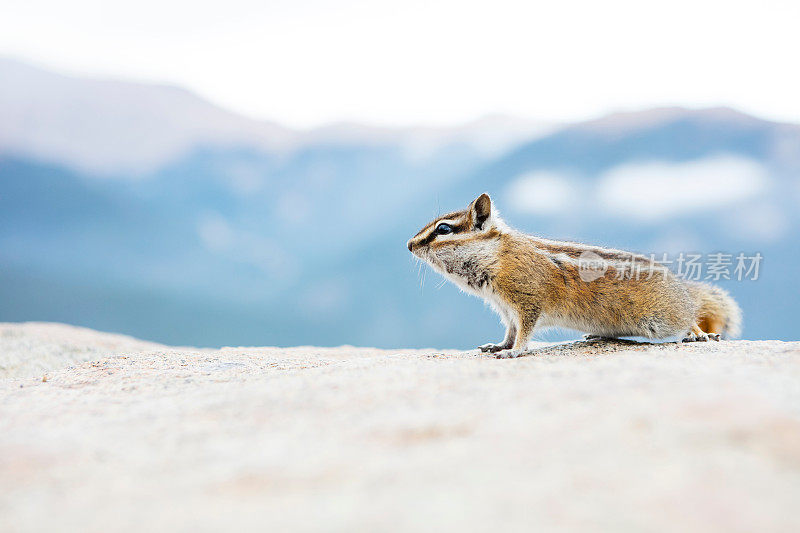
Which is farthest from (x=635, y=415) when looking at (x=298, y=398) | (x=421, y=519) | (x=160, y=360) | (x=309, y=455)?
(x=160, y=360)

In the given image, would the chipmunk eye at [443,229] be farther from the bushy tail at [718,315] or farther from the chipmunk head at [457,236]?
the bushy tail at [718,315]

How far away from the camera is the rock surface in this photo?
1465mm

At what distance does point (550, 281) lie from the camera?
4.71 m

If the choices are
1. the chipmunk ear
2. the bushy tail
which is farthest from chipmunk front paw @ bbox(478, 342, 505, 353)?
the bushy tail

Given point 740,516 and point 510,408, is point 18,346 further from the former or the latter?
point 740,516

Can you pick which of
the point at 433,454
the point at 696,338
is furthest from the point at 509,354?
the point at 433,454

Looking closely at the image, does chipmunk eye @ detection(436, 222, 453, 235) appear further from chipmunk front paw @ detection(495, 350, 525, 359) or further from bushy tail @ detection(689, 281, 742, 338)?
bushy tail @ detection(689, 281, 742, 338)

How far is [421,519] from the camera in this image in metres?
1.41

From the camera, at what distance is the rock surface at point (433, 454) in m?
1.46

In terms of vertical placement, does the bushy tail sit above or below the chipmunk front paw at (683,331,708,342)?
above

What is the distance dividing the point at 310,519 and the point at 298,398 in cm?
127

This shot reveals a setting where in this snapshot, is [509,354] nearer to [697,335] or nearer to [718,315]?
[697,335]

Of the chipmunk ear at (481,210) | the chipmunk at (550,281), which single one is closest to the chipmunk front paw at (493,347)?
the chipmunk at (550,281)

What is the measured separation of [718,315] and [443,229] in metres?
2.54
